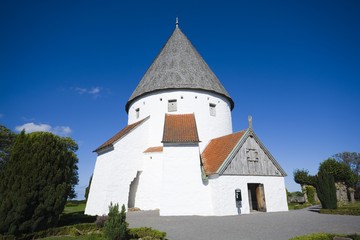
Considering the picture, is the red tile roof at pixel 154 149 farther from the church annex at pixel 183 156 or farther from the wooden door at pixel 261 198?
the wooden door at pixel 261 198

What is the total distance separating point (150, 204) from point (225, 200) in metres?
6.10

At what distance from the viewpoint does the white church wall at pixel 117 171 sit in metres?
17.6

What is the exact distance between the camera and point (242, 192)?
54.9 feet

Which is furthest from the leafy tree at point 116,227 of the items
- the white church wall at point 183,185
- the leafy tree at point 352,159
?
the leafy tree at point 352,159

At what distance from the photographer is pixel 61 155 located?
463 inches

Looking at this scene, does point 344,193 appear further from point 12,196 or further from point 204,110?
point 12,196

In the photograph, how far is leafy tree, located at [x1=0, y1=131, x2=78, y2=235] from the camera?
9625 millimetres

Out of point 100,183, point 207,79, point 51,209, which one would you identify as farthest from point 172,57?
point 51,209

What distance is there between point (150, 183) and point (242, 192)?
22.8ft

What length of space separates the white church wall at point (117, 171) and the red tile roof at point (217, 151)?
534 cm

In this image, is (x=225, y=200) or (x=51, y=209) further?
(x=225, y=200)

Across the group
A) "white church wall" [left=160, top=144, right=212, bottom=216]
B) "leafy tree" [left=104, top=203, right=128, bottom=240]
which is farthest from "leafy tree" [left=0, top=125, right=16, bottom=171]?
"leafy tree" [left=104, top=203, right=128, bottom=240]

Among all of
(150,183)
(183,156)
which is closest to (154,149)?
(150,183)

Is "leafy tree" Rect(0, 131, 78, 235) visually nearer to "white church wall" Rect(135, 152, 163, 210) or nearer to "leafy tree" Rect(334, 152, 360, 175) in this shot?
"white church wall" Rect(135, 152, 163, 210)
